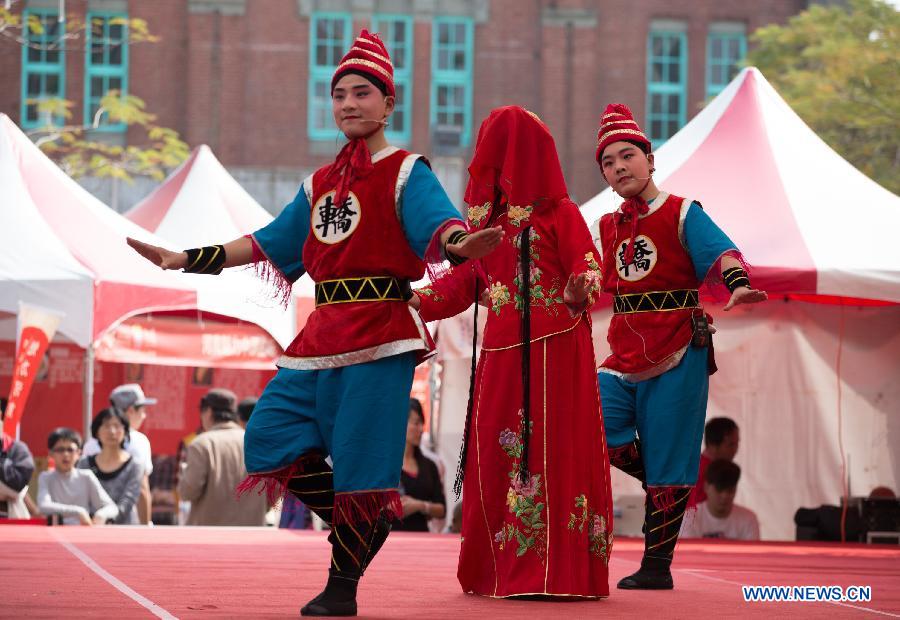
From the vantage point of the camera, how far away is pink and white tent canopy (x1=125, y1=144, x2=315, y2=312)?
528 inches

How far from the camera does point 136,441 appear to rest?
10.3 m

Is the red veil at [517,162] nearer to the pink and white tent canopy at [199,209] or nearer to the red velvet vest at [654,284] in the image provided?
the red velvet vest at [654,284]

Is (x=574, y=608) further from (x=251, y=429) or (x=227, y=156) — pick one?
(x=227, y=156)

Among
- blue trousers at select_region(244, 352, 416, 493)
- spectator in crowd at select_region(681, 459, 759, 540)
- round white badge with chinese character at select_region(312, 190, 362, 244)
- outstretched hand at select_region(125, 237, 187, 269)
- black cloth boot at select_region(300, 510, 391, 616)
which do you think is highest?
round white badge with chinese character at select_region(312, 190, 362, 244)

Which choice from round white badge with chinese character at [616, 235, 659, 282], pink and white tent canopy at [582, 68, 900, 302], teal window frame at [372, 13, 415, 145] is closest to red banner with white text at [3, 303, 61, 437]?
pink and white tent canopy at [582, 68, 900, 302]

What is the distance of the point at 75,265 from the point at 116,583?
556cm

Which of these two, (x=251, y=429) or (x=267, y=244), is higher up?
(x=267, y=244)

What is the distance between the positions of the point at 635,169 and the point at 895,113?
1500cm

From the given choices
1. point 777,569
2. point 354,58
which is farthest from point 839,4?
point 354,58

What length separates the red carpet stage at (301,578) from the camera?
14.9 ft

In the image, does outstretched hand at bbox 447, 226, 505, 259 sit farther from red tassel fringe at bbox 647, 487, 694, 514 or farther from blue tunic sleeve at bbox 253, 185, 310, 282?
red tassel fringe at bbox 647, 487, 694, 514

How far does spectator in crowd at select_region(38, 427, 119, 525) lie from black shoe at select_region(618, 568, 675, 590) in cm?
462

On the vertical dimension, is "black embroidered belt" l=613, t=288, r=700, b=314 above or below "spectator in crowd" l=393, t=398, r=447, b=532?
above

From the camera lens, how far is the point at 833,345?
10.6 metres
